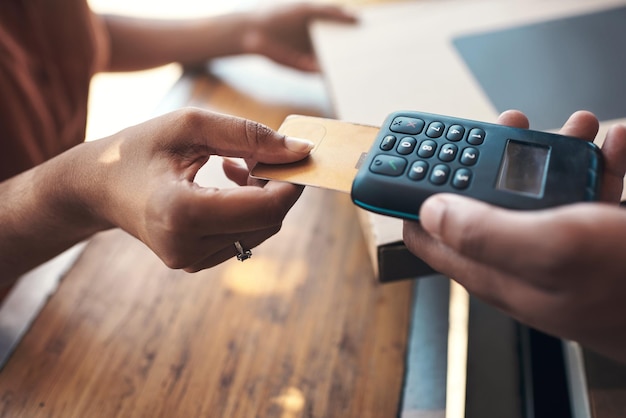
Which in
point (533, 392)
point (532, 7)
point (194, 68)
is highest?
point (532, 7)

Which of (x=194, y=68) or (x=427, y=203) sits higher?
(x=427, y=203)

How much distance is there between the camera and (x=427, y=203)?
1.09 feet

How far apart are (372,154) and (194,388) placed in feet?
0.87

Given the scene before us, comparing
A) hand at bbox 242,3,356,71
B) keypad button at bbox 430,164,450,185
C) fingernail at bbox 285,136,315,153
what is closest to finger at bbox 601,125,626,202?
keypad button at bbox 430,164,450,185

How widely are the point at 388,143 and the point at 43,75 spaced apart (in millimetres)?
513

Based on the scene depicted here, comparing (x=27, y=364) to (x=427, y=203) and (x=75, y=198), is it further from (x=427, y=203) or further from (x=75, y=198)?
(x=427, y=203)

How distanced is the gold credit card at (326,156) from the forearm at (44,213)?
16 cm

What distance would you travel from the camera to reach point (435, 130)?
418mm

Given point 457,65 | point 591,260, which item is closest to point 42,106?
point 457,65

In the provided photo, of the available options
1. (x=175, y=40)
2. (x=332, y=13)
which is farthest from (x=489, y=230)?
(x=175, y=40)

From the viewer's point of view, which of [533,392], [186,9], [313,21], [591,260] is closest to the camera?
[591,260]

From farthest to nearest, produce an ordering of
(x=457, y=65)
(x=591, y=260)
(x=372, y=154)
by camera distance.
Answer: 1. (x=457, y=65)
2. (x=372, y=154)
3. (x=591, y=260)

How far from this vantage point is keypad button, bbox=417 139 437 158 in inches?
15.6

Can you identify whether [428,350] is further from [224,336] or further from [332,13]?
[332,13]
